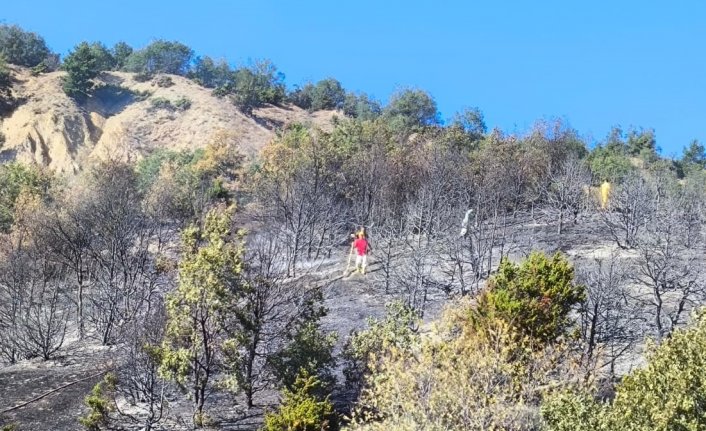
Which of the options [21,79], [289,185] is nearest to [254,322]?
[289,185]

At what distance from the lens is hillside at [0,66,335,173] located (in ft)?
254

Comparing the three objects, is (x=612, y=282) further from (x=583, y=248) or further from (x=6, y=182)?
(x=6, y=182)

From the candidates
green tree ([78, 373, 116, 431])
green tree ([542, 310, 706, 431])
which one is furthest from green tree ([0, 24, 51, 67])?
green tree ([542, 310, 706, 431])

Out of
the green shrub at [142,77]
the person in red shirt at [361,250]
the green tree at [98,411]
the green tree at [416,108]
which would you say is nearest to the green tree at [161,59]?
the green shrub at [142,77]

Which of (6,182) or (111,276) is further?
(6,182)

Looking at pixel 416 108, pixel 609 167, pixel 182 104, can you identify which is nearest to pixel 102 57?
pixel 182 104

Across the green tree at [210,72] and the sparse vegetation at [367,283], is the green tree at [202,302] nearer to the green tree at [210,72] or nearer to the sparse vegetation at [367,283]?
the sparse vegetation at [367,283]

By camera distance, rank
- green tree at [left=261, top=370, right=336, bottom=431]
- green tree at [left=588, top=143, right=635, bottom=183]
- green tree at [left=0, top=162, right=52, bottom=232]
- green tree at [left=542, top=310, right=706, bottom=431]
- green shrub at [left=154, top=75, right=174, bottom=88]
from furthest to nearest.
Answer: green shrub at [left=154, top=75, right=174, bottom=88]
green tree at [left=588, top=143, right=635, bottom=183]
green tree at [left=0, top=162, right=52, bottom=232]
green tree at [left=261, top=370, right=336, bottom=431]
green tree at [left=542, top=310, right=706, bottom=431]

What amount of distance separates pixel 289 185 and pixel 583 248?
65.3ft

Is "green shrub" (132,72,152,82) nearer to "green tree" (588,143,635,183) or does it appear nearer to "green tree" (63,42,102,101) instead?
"green tree" (63,42,102,101)

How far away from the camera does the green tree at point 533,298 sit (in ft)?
69.0

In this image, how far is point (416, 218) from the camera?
4409cm

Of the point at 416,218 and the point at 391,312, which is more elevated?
the point at 416,218

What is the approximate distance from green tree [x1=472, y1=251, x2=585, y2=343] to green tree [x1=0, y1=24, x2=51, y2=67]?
8438 cm
